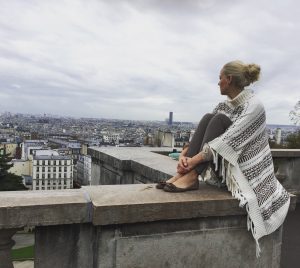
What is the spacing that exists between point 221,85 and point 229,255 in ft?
4.32

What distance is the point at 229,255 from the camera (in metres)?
2.91

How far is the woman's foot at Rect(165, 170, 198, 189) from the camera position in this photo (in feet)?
9.62

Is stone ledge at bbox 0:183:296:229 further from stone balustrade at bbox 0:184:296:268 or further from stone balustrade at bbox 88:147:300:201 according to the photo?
stone balustrade at bbox 88:147:300:201

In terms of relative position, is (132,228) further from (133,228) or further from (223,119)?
(223,119)

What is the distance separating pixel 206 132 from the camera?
3.03 m

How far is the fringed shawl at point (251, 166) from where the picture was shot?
2.88 metres

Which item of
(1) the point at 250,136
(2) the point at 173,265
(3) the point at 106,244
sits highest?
(1) the point at 250,136

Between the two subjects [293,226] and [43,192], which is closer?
[43,192]

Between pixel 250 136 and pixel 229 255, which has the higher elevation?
pixel 250 136

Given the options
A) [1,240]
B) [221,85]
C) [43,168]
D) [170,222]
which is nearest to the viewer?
[1,240]

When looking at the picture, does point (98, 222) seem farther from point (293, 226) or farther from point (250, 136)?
point (293, 226)

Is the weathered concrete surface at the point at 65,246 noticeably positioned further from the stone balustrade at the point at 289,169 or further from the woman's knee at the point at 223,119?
the stone balustrade at the point at 289,169

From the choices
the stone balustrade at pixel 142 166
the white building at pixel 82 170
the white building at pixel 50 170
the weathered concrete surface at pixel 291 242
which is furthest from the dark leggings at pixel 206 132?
the white building at pixel 82 170

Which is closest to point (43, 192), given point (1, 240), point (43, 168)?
point (1, 240)
